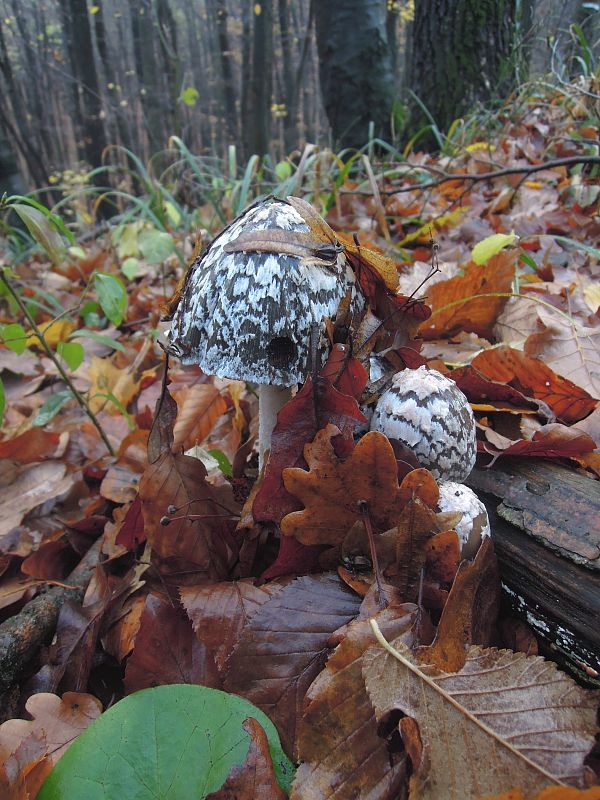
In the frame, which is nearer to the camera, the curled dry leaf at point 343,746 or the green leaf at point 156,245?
the curled dry leaf at point 343,746

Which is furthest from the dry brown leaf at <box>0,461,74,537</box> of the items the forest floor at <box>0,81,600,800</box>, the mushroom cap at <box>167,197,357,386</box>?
the mushroom cap at <box>167,197,357,386</box>

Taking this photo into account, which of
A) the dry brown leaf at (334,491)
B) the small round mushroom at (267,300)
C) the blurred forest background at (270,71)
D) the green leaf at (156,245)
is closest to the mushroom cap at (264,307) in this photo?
the small round mushroom at (267,300)

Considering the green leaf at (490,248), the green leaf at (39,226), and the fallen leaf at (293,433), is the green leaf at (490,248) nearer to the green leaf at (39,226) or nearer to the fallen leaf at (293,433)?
the fallen leaf at (293,433)

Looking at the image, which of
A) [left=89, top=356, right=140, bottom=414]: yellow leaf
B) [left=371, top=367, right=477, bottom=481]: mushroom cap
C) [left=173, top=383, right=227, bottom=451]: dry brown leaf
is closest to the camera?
[left=371, top=367, right=477, bottom=481]: mushroom cap

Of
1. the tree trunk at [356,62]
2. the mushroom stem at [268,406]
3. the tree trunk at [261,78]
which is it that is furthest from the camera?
the tree trunk at [261,78]

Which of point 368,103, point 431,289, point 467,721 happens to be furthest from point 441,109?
point 467,721

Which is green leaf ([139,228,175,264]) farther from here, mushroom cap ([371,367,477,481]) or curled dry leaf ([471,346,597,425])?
mushroom cap ([371,367,477,481])
